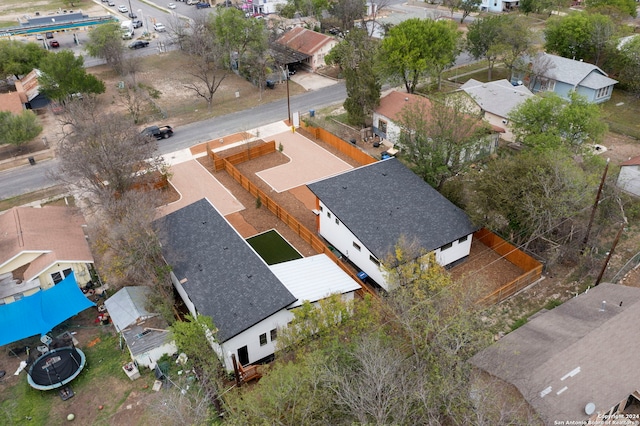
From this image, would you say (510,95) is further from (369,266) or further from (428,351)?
(428,351)

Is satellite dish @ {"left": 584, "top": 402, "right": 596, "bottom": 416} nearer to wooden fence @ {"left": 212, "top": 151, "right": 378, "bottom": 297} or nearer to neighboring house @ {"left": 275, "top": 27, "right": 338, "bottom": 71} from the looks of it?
wooden fence @ {"left": 212, "top": 151, "right": 378, "bottom": 297}

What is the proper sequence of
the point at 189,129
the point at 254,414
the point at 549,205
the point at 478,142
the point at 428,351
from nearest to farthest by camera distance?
the point at 254,414 < the point at 428,351 < the point at 549,205 < the point at 478,142 < the point at 189,129

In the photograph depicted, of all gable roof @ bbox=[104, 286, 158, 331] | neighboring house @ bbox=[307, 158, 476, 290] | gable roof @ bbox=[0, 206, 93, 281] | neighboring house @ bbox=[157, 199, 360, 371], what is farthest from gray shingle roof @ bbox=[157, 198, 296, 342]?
neighboring house @ bbox=[307, 158, 476, 290]

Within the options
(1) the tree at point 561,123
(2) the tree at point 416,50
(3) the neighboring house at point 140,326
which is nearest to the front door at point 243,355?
(3) the neighboring house at point 140,326

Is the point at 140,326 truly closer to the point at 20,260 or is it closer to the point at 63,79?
the point at 20,260

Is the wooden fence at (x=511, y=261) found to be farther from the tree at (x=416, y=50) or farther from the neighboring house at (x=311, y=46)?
the neighboring house at (x=311, y=46)

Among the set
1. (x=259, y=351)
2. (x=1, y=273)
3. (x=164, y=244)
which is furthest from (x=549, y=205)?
(x=1, y=273)
